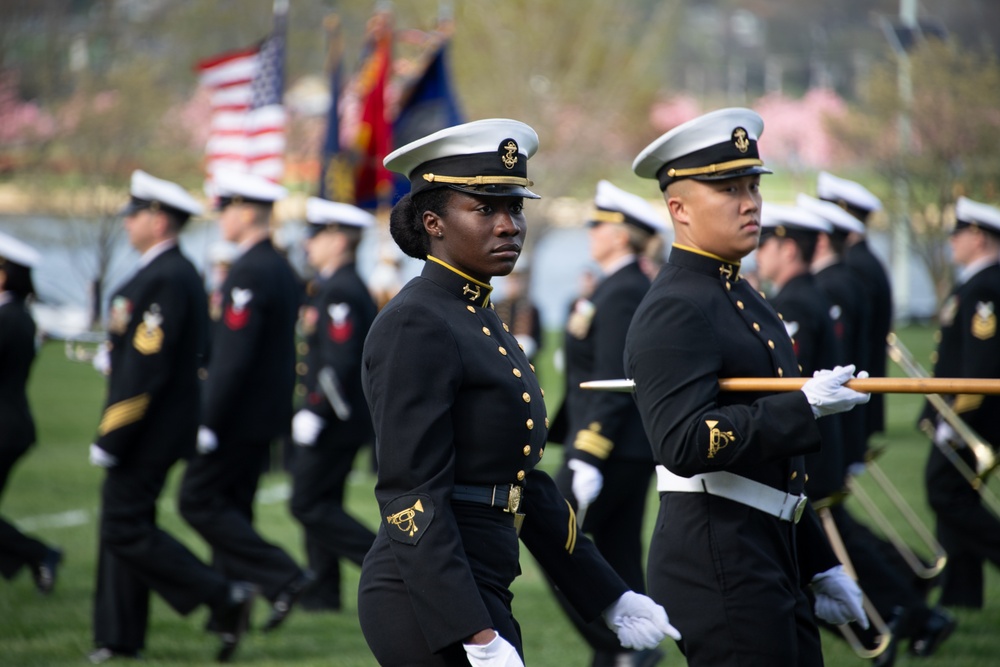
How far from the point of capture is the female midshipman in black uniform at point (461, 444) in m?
3.28

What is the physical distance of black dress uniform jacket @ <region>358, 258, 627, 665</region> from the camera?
3.27 meters

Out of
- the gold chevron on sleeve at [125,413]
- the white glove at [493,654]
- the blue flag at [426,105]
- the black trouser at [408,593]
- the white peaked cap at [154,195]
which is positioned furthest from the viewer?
the blue flag at [426,105]

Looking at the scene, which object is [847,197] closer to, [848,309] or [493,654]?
[848,309]

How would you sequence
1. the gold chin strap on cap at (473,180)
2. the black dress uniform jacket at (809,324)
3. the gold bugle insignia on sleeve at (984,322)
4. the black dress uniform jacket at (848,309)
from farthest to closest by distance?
the gold bugle insignia on sleeve at (984,322) < the black dress uniform jacket at (848,309) < the black dress uniform jacket at (809,324) < the gold chin strap on cap at (473,180)

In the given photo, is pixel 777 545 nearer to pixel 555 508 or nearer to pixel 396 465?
pixel 555 508

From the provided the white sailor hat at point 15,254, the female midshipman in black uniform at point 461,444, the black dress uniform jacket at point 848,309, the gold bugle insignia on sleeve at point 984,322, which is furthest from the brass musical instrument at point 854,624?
the white sailor hat at point 15,254

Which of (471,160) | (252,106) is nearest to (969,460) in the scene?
(471,160)

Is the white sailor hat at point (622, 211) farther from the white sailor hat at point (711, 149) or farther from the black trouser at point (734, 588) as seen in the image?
the black trouser at point (734, 588)

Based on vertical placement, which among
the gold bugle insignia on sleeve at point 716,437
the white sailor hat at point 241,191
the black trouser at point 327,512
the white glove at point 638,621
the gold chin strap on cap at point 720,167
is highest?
the gold chin strap on cap at point 720,167

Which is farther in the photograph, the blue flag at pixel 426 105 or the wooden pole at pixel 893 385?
the blue flag at pixel 426 105

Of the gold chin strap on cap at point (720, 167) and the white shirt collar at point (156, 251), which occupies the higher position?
the gold chin strap on cap at point (720, 167)

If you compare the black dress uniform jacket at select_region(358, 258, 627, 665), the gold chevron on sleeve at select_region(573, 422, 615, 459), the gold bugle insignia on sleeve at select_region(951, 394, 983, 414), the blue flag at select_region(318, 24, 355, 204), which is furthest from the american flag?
the black dress uniform jacket at select_region(358, 258, 627, 665)

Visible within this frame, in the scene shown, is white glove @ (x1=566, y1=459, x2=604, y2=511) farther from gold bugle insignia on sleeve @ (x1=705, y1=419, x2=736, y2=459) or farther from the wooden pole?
gold bugle insignia on sleeve @ (x1=705, y1=419, x2=736, y2=459)

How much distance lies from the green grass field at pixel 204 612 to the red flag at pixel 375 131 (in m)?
3.16
